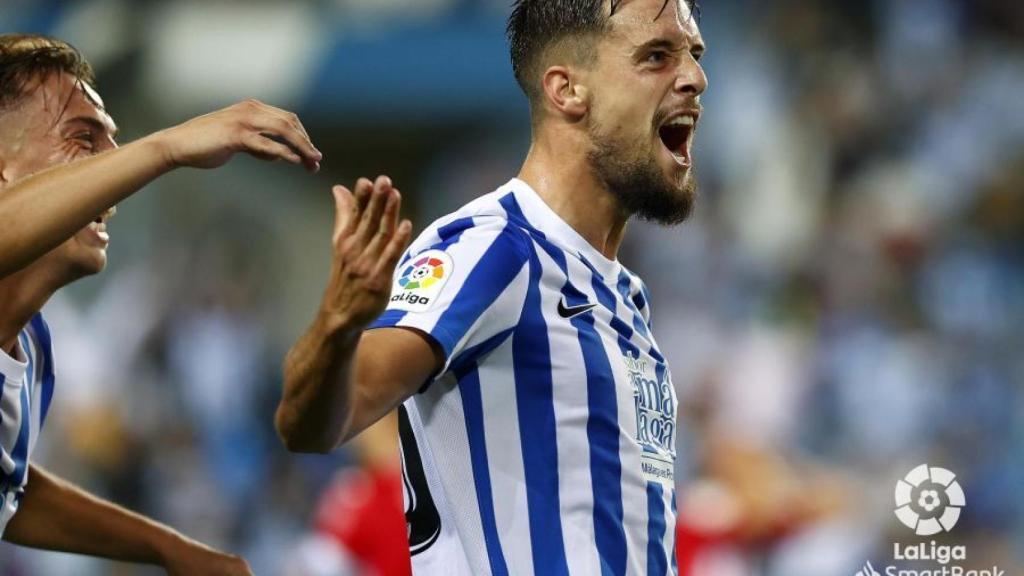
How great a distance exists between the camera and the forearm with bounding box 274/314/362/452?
237 cm

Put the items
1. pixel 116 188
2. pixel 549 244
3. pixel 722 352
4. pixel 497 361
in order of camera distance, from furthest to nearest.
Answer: pixel 722 352
pixel 549 244
pixel 497 361
pixel 116 188

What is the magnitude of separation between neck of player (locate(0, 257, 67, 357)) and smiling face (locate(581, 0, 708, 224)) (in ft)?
3.90

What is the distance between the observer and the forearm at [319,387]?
2.37 m

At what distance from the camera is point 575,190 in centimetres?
332

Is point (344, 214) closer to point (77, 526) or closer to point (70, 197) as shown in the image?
point (70, 197)

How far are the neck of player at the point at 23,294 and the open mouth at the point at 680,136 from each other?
135 centimetres

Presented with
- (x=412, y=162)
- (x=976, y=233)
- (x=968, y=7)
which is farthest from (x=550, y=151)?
(x=412, y=162)

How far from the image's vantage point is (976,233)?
348 inches

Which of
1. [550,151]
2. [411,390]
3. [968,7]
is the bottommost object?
[411,390]

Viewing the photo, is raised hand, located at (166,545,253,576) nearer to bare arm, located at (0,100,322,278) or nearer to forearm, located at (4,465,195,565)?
forearm, located at (4,465,195,565)

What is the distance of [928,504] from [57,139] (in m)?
3.23

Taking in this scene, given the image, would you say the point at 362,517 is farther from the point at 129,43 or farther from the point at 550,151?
the point at 129,43

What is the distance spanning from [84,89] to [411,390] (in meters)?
1.15

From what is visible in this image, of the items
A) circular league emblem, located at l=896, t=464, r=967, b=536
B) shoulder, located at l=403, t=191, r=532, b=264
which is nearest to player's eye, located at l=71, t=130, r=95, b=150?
shoulder, located at l=403, t=191, r=532, b=264
